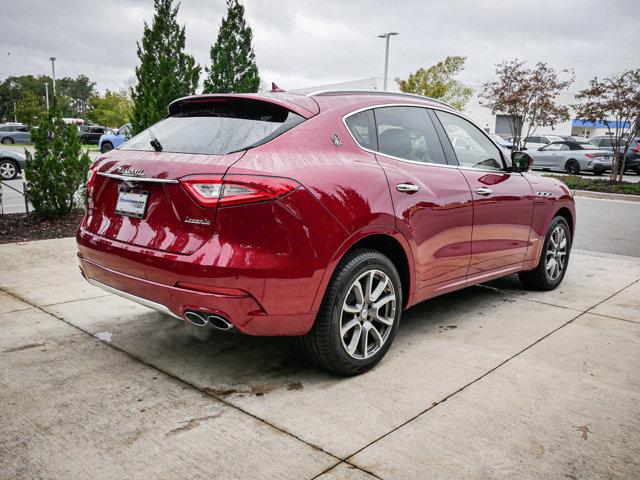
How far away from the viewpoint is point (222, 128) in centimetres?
319

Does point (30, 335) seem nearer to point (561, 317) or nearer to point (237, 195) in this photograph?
point (237, 195)

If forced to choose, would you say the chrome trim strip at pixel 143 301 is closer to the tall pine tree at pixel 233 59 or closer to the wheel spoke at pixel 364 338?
the wheel spoke at pixel 364 338

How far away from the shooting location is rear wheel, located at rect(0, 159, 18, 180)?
15759 mm

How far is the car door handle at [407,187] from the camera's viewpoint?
348cm

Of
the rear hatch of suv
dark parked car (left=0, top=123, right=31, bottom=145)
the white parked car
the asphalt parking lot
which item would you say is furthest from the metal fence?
dark parked car (left=0, top=123, right=31, bottom=145)

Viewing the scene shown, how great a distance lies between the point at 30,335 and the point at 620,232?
8895 millimetres

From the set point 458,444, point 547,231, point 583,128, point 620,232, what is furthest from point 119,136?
point 583,128

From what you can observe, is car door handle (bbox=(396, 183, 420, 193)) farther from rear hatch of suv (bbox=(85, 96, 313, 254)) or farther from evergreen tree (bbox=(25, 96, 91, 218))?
evergreen tree (bbox=(25, 96, 91, 218))

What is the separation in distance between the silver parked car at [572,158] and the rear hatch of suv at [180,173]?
75.3 feet

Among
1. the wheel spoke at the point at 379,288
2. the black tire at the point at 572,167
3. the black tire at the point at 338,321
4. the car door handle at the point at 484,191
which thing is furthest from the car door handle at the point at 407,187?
the black tire at the point at 572,167

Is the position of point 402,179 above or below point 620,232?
above

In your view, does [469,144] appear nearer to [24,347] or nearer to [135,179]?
[135,179]

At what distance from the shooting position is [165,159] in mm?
3068

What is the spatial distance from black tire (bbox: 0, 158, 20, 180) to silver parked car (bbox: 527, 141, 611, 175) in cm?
1944
